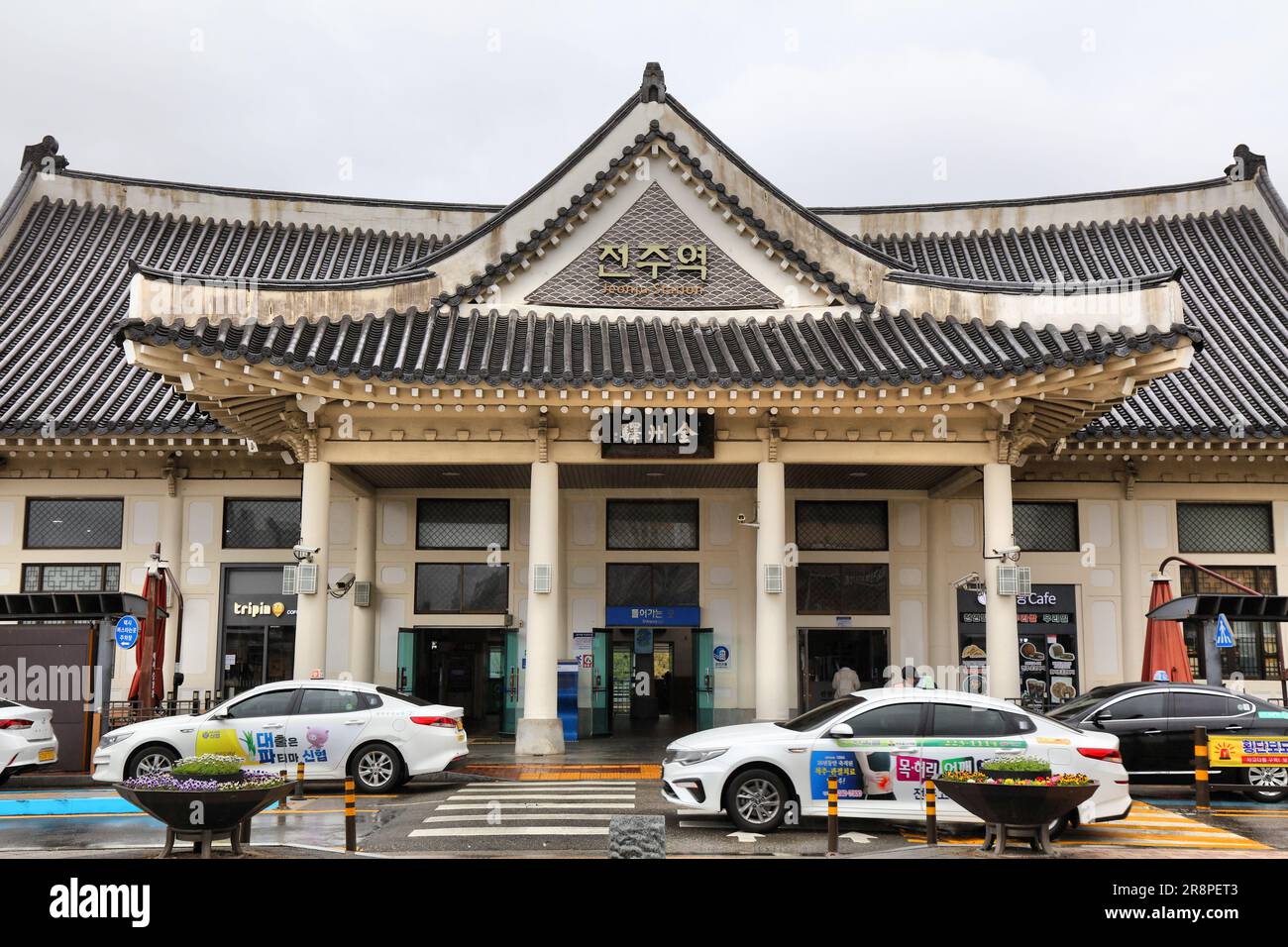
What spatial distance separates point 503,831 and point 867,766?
4.01 m

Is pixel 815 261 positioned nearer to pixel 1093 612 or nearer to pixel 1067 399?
pixel 1067 399

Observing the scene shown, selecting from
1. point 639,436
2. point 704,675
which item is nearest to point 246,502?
point 639,436

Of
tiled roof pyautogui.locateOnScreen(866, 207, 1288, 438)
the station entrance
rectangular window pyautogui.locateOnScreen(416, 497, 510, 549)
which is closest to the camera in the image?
tiled roof pyautogui.locateOnScreen(866, 207, 1288, 438)

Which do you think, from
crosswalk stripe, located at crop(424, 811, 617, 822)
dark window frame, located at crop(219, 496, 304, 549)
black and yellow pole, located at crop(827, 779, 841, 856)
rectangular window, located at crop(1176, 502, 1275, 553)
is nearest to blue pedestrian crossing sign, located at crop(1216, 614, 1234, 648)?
rectangular window, located at crop(1176, 502, 1275, 553)

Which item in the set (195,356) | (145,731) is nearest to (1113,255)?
(195,356)

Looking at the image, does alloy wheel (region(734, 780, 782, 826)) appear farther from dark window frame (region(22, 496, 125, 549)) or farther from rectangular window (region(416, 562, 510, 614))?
dark window frame (region(22, 496, 125, 549))

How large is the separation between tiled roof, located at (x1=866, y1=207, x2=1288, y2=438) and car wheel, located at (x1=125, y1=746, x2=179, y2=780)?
1596 centimetres

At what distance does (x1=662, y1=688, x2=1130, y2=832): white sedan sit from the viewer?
40.7 ft

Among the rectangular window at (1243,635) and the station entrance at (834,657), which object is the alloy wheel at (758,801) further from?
the rectangular window at (1243,635)

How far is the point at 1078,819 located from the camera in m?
12.6

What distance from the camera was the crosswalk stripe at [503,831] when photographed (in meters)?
12.2

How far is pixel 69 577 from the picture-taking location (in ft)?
73.6

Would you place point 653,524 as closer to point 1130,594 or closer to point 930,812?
point 1130,594

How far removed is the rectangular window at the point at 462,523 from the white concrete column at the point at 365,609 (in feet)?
3.12
